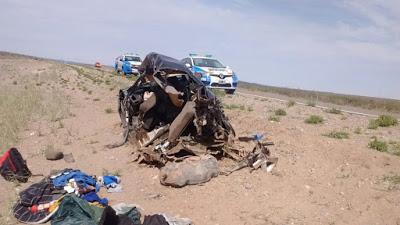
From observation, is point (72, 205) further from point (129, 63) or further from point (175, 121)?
point (129, 63)

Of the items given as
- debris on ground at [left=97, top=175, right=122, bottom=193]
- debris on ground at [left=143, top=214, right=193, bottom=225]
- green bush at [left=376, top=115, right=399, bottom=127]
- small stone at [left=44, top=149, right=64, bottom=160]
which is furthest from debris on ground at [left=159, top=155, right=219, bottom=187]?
green bush at [left=376, top=115, right=399, bottom=127]

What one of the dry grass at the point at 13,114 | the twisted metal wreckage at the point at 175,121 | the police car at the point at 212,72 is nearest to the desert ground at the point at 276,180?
the dry grass at the point at 13,114

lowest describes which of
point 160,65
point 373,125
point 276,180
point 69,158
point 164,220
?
point 69,158

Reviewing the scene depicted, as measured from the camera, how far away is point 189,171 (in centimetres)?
766

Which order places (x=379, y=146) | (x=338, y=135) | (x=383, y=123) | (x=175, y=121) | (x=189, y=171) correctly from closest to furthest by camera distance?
(x=189, y=171), (x=175, y=121), (x=379, y=146), (x=338, y=135), (x=383, y=123)

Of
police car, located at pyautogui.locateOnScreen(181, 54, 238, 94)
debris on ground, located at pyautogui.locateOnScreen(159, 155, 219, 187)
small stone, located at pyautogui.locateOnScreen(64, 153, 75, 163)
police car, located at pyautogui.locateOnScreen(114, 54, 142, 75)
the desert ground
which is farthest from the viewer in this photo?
police car, located at pyautogui.locateOnScreen(114, 54, 142, 75)

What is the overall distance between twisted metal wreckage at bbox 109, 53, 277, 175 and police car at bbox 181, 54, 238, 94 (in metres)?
8.71

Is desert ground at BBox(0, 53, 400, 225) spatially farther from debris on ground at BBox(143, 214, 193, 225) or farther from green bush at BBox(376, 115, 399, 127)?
green bush at BBox(376, 115, 399, 127)

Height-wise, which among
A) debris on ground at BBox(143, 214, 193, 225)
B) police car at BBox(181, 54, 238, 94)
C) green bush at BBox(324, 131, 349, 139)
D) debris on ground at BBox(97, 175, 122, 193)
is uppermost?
police car at BBox(181, 54, 238, 94)

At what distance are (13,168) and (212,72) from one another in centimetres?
1193

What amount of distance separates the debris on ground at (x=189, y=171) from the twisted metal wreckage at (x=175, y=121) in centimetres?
29

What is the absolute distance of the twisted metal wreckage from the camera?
8.38 meters

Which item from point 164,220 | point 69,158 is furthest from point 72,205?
point 69,158

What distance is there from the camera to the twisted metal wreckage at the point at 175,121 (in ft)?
27.5
